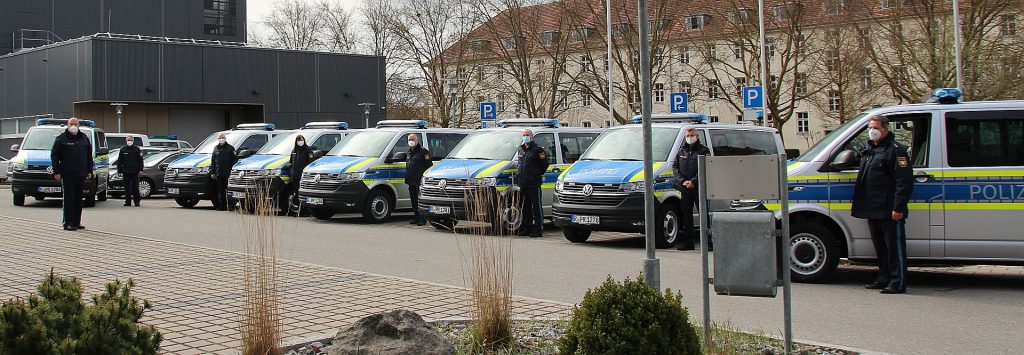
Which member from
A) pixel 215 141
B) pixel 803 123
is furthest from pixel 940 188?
pixel 803 123

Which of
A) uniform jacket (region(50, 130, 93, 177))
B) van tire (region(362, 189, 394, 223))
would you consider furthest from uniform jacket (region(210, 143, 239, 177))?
uniform jacket (region(50, 130, 93, 177))

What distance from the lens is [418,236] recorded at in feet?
53.0

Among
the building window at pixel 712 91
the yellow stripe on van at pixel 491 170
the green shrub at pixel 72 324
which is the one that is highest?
the building window at pixel 712 91

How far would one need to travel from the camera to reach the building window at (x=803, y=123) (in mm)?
71125

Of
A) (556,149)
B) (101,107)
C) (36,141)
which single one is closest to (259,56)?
(101,107)

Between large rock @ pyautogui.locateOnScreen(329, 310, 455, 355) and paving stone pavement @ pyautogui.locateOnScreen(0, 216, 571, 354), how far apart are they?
3.84 ft

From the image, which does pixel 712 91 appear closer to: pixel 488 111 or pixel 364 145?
pixel 488 111

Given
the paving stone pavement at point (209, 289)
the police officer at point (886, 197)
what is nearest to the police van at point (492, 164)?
the paving stone pavement at point (209, 289)

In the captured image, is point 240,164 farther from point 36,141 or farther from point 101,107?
point 101,107

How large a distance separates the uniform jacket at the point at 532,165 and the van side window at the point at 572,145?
1.40 m

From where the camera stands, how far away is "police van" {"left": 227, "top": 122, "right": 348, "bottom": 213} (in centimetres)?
2058

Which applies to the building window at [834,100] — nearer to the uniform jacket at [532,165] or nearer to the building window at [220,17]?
Answer: the uniform jacket at [532,165]

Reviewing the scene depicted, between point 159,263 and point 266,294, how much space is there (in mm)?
6171

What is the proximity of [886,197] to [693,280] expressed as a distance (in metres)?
2.12
